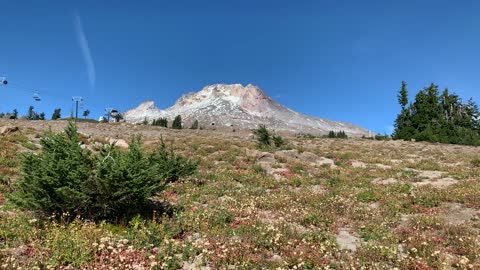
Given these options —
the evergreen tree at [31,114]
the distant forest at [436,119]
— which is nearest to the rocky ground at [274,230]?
the distant forest at [436,119]

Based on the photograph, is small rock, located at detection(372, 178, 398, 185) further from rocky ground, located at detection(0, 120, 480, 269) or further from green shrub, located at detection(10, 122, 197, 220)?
green shrub, located at detection(10, 122, 197, 220)

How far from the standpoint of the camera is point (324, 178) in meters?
20.6

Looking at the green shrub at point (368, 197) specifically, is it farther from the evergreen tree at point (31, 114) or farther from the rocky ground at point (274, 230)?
the evergreen tree at point (31, 114)

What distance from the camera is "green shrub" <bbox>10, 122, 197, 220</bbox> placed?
9609mm

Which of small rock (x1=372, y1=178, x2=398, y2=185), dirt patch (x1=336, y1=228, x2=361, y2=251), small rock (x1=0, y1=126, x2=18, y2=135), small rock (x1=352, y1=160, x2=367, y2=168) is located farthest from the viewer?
small rock (x1=0, y1=126, x2=18, y2=135)

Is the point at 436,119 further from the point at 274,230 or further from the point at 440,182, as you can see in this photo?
the point at 274,230

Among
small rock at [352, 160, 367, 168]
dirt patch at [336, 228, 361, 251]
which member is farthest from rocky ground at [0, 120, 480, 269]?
small rock at [352, 160, 367, 168]

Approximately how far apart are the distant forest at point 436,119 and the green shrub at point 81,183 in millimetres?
59324

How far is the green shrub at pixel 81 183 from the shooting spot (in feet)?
31.5

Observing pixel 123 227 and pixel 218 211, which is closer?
pixel 123 227

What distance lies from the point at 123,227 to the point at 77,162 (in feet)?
7.40

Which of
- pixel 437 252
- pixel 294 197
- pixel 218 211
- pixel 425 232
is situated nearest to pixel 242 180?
pixel 294 197

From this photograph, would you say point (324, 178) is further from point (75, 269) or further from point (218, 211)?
point (75, 269)

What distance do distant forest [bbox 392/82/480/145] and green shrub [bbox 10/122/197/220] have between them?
59324 mm
